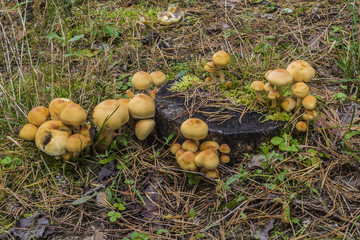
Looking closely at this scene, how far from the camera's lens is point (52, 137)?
2.82m

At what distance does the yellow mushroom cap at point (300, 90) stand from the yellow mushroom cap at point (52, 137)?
6.63 feet

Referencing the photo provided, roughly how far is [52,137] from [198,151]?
126 centimetres

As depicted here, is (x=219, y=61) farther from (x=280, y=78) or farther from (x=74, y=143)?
(x=74, y=143)

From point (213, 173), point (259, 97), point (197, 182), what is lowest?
point (197, 182)

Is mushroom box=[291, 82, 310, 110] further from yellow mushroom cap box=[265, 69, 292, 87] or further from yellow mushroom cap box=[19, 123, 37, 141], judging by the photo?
yellow mushroom cap box=[19, 123, 37, 141]

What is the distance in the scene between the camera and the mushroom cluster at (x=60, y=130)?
9.16 ft

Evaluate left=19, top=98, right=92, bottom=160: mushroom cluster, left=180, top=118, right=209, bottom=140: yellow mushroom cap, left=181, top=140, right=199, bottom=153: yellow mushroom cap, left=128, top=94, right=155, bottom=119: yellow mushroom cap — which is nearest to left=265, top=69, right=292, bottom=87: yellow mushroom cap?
left=180, top=118, right=209, bottom=140: yellow mushroom cap

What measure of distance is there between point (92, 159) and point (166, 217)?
1.02 metres

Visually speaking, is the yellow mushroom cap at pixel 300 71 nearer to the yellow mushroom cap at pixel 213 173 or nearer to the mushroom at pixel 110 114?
the yellow mushroom cap at pixel 213 173

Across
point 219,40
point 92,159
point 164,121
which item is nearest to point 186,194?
point 164,121

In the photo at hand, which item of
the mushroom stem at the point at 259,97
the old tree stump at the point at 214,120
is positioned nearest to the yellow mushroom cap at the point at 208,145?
the old tree stump at the point at 214,120

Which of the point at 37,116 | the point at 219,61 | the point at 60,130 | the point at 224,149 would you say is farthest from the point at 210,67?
the point at 37,116

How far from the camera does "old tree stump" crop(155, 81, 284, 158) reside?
292 cm

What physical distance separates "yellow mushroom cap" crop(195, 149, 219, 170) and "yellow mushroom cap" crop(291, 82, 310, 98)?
91 centimetres
